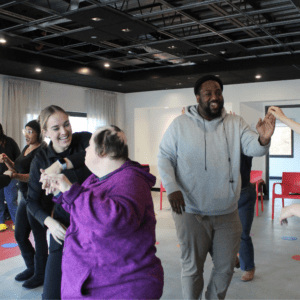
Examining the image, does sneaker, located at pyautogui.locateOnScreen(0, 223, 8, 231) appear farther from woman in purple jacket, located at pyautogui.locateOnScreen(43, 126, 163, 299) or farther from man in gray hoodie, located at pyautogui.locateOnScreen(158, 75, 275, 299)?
woman in purple jacket, located at pyautogui.locateOnScreen(43, 126, 163, 299)

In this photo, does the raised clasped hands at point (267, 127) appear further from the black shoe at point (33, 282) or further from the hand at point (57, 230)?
the black shoe at point (33, 282)

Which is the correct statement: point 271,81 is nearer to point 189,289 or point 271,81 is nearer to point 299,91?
point 299,91

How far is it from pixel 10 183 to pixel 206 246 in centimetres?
451

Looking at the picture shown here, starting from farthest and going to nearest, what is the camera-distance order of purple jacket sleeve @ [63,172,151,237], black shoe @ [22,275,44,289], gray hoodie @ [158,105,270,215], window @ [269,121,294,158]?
window @ [269,121,294,158] < black shoe @ [22,275,44,289] < gray hoodie @ [158,105,270,215] < purple jacket sleeve @ [63,172,151,237]

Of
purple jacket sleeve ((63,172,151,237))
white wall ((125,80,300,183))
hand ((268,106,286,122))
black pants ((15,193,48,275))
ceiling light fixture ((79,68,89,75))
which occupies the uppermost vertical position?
ceiling light fixture ((79,68,89,75))

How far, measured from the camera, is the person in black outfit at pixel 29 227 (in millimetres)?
3379

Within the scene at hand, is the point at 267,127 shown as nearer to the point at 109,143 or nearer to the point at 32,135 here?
the point at 109,143

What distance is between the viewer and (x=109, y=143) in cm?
153

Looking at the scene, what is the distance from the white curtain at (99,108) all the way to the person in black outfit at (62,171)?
292 inches

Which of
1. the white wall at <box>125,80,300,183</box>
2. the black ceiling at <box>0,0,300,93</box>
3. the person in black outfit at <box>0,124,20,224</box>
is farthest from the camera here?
the white wall at <box>125,80,300,183</box>

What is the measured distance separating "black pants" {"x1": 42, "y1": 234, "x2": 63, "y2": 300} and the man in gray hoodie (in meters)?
0.79

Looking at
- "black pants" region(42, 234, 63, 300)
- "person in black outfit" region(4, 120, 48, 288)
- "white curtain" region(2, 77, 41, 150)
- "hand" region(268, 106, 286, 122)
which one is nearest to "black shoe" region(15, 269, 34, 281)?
"person in black outfit" region(4, 120, 48, 288)

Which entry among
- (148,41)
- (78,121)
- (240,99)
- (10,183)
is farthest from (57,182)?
(78,121)

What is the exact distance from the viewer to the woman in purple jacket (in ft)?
4.53
